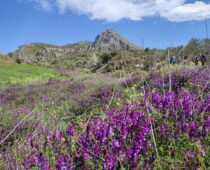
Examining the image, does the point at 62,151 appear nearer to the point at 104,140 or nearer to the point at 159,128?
the point at 104,140

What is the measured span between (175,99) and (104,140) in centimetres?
83

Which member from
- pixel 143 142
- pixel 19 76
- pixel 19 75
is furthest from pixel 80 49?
pixel 143 142

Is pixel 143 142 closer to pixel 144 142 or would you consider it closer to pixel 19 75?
pixel 144 142

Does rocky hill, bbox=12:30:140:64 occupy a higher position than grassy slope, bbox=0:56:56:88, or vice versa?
rocky hill, bbox=12:30:140:64

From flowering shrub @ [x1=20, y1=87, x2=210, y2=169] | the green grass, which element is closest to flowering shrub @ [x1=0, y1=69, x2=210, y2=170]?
flowering shrub @ [x1=20, y1=87, x2=210, y2=169]

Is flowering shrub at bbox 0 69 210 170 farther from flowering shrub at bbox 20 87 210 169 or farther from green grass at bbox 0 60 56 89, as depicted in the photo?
green grass at bbox 0 60 56 89

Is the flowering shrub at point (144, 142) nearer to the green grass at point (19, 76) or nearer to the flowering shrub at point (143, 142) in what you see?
the flowering shrub at point (143, 142)

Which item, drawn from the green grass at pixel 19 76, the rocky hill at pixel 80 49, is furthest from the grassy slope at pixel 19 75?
the rocky hill at pixel 80 49

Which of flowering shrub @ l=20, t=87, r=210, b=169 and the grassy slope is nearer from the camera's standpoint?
flowering shrub @ l=20, t=87, r=210, b=169

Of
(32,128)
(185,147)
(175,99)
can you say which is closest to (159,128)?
(185,147)

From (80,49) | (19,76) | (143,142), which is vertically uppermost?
(80,49)

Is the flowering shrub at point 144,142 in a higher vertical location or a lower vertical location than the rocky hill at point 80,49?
lower

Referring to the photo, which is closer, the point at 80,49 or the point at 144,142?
the point at 144,142

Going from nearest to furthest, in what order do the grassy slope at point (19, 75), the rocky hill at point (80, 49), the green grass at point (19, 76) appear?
1. the rocky hill at point (80, 49)
2. the green grass at point (19, 76)
3. the grassy slope at point (19, 75)
